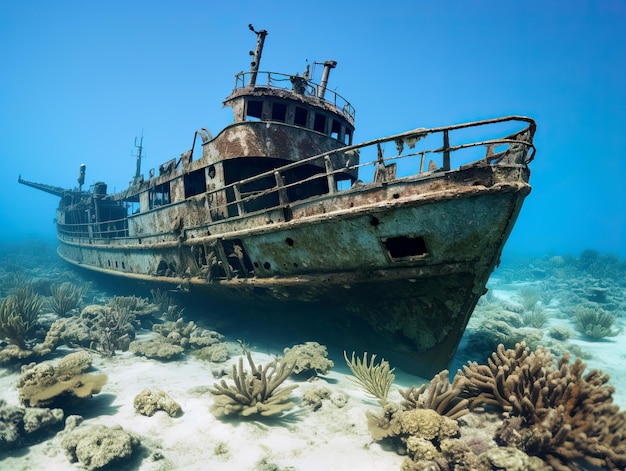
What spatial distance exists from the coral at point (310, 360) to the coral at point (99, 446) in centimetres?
288

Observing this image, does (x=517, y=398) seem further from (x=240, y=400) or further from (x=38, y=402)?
(x=38, y=402)

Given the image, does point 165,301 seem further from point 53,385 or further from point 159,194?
point 53,385

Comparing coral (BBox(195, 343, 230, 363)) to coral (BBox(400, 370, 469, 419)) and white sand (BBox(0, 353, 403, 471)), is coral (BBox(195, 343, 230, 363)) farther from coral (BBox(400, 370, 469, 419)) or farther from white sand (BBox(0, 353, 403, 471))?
coral (BBox(400, 370, 469, 419))

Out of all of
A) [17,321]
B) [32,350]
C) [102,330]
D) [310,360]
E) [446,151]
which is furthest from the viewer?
[102,330]

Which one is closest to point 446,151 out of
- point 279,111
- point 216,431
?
point 216,431

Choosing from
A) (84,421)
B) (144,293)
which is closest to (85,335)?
(84,421)

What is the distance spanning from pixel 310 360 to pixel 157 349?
3.69 m

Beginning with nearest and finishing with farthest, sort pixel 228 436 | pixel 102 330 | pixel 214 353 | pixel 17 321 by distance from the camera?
1. pixel 228 436
2. pixel 17 321
3. pixel 214 353
4. pixel 102 330

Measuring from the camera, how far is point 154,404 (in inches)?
189

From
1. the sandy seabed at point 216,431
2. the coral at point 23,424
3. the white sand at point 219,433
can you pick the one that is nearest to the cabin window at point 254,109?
the sandy seabed at point 216,431

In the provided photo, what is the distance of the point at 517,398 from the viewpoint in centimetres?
406

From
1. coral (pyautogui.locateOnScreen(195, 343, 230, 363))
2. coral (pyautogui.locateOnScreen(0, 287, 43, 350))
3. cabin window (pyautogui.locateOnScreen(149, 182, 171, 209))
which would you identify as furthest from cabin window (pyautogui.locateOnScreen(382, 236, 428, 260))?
cabin window (pyautogui.locateOnScreen(149, 182, 171, 209))

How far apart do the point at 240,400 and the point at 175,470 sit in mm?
1283

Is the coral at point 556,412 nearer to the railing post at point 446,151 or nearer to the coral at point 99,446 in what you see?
the railing post at point 446,151
